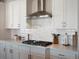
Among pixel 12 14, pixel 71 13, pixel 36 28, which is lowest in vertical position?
pixel 36 28

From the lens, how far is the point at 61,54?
11.4ft

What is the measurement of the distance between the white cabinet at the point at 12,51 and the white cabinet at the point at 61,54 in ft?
4.32

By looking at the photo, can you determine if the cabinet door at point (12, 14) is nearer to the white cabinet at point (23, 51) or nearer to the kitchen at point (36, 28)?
the kitchen at point (36, 28)

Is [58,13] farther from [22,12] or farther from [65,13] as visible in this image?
[22,12]

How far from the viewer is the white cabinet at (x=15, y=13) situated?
16.0 feet

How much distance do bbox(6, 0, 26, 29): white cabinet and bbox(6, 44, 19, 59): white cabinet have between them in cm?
70

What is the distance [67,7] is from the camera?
378 centimetres

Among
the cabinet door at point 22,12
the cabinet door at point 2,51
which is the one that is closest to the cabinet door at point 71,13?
the cabinet door at point 22,12

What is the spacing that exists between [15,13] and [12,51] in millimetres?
1281

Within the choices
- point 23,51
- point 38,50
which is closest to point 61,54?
point 38,50

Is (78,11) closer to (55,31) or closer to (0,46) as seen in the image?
(55,31)

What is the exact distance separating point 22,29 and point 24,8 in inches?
33.5

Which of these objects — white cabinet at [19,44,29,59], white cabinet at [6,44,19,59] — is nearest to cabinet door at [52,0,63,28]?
white cabinet at [19,44,29,59]

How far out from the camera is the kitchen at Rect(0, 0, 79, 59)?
12.0 feet
